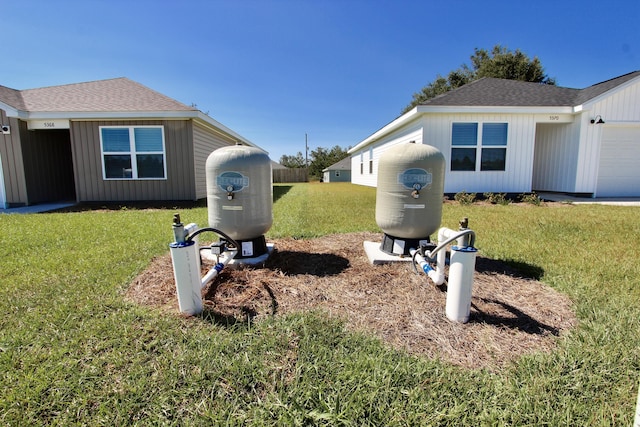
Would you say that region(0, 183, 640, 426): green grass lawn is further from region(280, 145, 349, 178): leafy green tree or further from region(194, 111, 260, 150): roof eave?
region(280, 145, 349, 178): leafy green tree

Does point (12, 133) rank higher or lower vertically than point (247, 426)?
higher

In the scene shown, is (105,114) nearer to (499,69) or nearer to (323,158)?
(499,69)

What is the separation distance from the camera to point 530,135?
34.0ft

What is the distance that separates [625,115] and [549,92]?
2.45 meters

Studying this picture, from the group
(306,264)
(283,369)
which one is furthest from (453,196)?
(283,369)

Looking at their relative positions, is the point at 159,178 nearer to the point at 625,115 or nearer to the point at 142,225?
the point at 142,225

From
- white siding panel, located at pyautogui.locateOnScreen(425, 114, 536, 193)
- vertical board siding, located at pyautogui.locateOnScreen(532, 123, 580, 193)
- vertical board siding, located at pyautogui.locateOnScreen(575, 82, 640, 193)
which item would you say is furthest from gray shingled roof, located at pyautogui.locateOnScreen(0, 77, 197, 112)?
vertical board siding, located at pyautogui.locateOnScreen(575, 82, 640, 193)

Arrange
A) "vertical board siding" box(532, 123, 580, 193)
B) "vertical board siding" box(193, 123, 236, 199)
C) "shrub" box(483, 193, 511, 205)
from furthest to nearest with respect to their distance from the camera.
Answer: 1. "vertical board siding" box(532, 123, 580, 193)
2. "vertical board siding" box(193, 123, 236, 199)
3. "shrub" box(483, 193, 511, 205)

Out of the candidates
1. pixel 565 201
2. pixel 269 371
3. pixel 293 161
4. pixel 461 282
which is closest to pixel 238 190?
Answer: pixel 269 371

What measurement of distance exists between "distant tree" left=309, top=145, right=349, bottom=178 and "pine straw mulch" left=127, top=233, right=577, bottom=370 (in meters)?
53.0

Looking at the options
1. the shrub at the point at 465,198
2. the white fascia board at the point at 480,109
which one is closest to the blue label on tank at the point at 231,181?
the shrub at the point at 465,198

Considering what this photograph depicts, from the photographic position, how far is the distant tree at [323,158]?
58094mm

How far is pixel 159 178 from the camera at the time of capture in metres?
9.95

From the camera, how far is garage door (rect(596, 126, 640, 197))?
10938 mm
